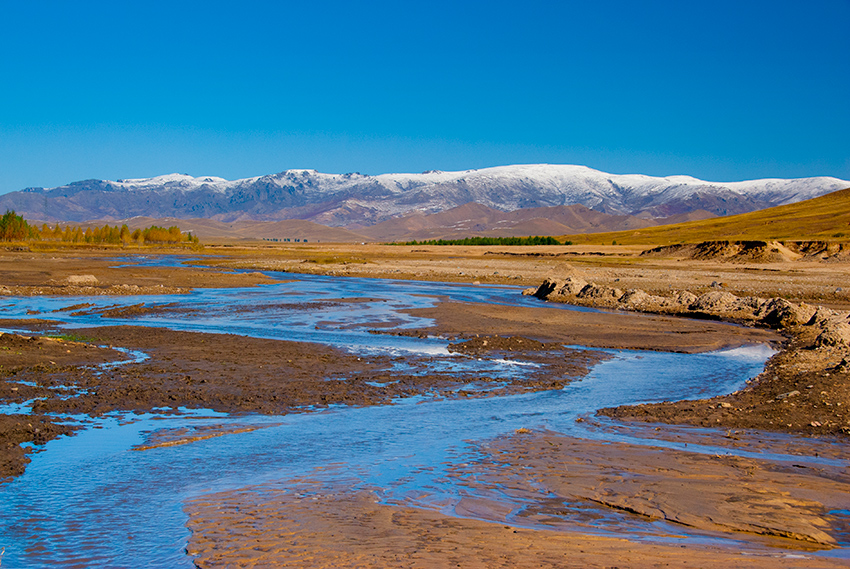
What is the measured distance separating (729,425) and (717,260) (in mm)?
80311

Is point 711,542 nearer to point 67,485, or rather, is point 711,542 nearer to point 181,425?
point 67,485

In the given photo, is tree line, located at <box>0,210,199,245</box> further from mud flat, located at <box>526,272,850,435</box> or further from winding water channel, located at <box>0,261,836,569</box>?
mud flat, located at <box>526,272,850,435</box>

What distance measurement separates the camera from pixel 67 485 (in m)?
10.7

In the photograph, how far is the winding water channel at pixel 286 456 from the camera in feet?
29.1

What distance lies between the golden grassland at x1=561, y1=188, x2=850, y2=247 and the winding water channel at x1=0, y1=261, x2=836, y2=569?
332ft

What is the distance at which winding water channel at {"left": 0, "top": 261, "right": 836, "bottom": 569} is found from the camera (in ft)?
29.1

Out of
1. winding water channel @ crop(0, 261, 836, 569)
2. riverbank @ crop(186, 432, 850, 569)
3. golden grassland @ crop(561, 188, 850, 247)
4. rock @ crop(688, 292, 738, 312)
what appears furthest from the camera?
golden grassland @ crop(561, 188, 850, 247)

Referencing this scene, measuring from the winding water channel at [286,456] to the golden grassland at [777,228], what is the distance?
101 m

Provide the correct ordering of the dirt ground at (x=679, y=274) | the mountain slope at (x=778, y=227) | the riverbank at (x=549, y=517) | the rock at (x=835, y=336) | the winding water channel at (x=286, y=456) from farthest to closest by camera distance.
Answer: the mountain slope at (x=778, y=227), the dirt ground at (x=679, y=274), the rock at (x=835, y=336), the winding water channel at (x=286, y=456), the riverbank at (x=549, y=517)

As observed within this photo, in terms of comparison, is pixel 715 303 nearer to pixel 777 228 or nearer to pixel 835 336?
pixel 835 336

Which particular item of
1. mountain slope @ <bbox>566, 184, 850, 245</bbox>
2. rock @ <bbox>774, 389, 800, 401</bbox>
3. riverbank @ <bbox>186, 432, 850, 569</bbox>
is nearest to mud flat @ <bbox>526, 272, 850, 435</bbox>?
rock @ <bbox>774, 389, 800, 401</bbox>

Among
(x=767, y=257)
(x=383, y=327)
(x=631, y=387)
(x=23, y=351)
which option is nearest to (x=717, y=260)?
(x=767, y=257)

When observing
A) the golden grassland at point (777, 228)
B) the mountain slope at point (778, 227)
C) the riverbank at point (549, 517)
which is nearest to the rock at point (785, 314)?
the riverbank at point (549, 517)

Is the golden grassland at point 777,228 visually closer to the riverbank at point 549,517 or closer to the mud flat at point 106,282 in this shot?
the mud flat at point 106,282
